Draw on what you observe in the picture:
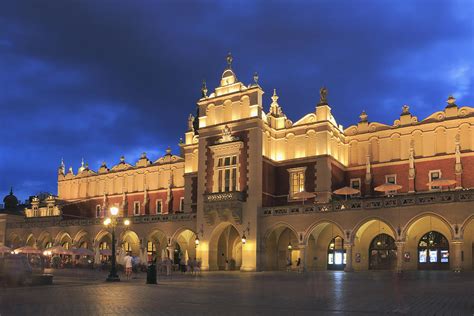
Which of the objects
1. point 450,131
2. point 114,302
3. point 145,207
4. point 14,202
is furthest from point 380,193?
point 14,202

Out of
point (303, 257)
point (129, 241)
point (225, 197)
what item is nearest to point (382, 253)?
point (303, 257)

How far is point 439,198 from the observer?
3875cm

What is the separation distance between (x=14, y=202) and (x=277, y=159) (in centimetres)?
5198

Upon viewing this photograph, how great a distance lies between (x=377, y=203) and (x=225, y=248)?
16.2 metres

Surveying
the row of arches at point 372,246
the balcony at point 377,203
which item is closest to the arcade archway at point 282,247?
the row of arches at point 372,246

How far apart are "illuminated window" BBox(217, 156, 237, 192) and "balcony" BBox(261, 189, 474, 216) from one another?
4.27 m

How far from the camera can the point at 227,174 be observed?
50.6 meters

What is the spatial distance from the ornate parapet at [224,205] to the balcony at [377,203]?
2.14 metres

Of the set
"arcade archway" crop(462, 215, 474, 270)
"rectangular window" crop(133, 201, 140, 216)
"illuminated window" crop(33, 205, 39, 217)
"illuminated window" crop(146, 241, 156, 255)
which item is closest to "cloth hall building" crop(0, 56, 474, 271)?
"arcade archway" crop(462, 215, 474, 270)

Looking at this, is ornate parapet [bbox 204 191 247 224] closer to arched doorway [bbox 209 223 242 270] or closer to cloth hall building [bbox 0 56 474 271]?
cloth hall building [bbox 0 56 474 271]

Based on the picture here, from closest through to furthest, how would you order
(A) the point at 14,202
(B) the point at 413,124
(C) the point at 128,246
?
1. (B) the point at 413,124
2. (C) the point at 128,246
3. (A) the point at 14,202

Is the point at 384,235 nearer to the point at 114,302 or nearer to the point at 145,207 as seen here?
the point at 145,207

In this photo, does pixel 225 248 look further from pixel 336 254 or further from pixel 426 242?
pixel 426 242

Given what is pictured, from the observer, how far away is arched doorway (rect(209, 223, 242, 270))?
49875mm
